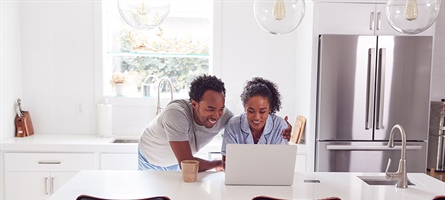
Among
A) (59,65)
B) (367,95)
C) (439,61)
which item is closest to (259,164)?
(367,95)

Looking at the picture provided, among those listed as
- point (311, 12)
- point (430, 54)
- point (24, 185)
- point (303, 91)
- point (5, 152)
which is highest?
point (311, 12)

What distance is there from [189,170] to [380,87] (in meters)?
2.04

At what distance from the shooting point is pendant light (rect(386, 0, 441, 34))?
1.83 metres

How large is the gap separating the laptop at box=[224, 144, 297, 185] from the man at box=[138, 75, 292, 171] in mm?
285

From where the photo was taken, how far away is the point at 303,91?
3740mm

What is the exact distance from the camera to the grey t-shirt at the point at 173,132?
219 cm

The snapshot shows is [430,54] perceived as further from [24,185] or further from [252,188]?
[24,185]

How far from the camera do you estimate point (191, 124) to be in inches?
92.1

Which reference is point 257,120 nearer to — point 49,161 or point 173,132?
point 173,132

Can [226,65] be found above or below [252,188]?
above

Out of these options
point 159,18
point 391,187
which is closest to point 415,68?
point 391,187

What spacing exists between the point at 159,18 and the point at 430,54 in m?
2.50

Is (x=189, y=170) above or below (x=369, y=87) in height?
below

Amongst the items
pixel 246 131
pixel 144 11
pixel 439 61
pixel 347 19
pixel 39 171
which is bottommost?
pixel 39 171
